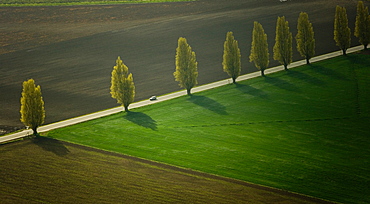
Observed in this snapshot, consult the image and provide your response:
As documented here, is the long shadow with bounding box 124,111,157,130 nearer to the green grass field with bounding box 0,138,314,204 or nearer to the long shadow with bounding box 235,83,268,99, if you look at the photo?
the green grass field with bounding box 0,138,314,204

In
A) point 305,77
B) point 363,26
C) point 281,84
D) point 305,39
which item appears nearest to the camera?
point 281,84

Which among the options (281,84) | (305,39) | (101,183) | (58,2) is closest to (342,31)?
(305,39)

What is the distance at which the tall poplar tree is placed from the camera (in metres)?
106

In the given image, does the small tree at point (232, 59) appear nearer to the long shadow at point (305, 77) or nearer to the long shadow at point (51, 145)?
the long shadow at point (305, 77)

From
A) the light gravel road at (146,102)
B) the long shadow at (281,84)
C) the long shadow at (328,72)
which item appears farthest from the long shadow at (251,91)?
the long shadow at (328,72)

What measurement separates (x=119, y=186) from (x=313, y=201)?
19511 millimetres

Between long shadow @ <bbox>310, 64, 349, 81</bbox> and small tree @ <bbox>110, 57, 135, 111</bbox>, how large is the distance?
3461cm

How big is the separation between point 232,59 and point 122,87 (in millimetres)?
21698

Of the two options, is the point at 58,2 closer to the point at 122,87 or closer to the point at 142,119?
the point at 122,87

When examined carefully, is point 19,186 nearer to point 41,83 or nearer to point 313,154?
point 313,154

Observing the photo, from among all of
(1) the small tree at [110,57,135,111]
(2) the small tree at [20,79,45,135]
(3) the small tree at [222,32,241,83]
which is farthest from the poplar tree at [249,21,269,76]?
(2) the small tree at [20,79,45,135]

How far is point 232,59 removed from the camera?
94.7 m

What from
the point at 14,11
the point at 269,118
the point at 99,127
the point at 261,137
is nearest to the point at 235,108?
the point at 269,118

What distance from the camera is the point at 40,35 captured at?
12150 cm
